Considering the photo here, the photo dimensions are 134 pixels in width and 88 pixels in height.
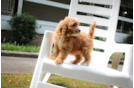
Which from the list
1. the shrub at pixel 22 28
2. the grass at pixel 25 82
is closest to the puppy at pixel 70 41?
the grass at pixel 25 82

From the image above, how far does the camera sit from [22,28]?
7.00ft

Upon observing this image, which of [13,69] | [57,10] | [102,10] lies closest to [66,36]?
[102,10]

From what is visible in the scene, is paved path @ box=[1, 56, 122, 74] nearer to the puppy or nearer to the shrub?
the puppy

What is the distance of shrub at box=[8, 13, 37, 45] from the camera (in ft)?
6.99

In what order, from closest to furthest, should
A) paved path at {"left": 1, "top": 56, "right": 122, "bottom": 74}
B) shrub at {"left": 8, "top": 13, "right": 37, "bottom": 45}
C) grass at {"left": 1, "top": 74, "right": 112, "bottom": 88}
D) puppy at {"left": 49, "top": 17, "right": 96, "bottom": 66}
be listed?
1. puppy at {"left": 49, "top": 17, "right": 96, "bottom": 66}
2. grass at {"left": 1, "top": 74, "right": 112, "bottom": 88}
3. paved path at {"left": 1, "top": 56, "right": 122, "bottom": 74}
4. shrub at {"left": 8, "top": 13, "right": 37, "bottom": 45}

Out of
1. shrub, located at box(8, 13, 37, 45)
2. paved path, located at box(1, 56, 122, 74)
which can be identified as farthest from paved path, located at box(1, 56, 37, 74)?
shrub, located at box(8, 13, 37, 45)

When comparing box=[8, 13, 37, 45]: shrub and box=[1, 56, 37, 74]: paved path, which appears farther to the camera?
→ box=[8, 13, 37, 45]: shrub

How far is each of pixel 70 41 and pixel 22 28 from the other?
5.78 feet

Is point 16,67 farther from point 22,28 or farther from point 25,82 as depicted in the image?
point 22,28

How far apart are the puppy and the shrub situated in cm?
166

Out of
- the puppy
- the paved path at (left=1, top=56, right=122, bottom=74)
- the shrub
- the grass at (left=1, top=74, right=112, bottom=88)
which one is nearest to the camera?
the puppy

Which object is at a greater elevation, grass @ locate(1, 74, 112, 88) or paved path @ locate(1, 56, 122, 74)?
paved path @ locate(1, 56, 122, 74)

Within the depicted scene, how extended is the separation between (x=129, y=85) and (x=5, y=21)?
2455mm

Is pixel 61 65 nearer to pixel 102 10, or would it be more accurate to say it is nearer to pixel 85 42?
pixel 85 42
